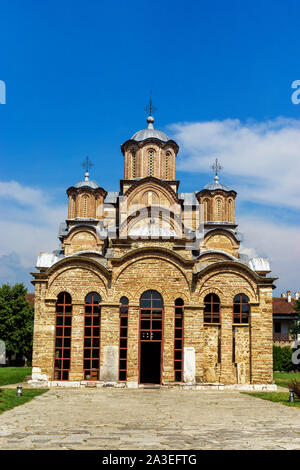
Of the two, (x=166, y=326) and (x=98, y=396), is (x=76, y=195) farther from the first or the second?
(x=98, y=396)

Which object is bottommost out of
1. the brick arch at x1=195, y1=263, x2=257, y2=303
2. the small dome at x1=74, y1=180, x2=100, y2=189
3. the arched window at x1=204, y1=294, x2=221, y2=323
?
the arched window at x1=204, y1=294, x2=221, y2=323

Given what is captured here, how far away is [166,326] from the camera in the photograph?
19.3 m

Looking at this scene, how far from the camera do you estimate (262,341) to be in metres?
19.6

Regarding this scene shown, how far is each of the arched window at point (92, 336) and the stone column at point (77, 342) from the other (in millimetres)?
167

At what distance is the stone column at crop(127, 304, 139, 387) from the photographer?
18.9 meters

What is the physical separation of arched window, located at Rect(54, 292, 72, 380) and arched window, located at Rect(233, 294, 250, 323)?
6.51 m

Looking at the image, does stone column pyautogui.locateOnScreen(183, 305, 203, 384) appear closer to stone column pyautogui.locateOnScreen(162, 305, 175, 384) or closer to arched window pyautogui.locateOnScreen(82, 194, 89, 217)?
stone column pyautogui.locateOnScreen(162, 305, 175, 384)

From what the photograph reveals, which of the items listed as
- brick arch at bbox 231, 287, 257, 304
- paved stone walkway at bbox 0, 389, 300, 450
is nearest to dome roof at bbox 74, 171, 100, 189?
brick arch at bbox 231, 287, 257, 304

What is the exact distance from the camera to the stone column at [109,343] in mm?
18906

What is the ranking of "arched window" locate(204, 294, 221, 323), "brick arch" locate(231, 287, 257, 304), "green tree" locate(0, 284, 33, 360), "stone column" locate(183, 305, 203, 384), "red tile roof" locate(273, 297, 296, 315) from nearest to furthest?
"stone column" locate(183, 305, 203, 384) < "arched window" locate(204, 294, 221, 323) < "brick arch" locate(231, 287, 257, 304) < "green tree" locate(0, 284, 33, 360) < "red tile roof" locate(273, 297, 296, 315)

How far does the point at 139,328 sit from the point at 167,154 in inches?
420

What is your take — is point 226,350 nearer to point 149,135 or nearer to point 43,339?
point 43,339

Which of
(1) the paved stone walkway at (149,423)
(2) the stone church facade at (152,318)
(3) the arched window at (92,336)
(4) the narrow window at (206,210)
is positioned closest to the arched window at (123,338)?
(2) the stone church facade at (152,318)
